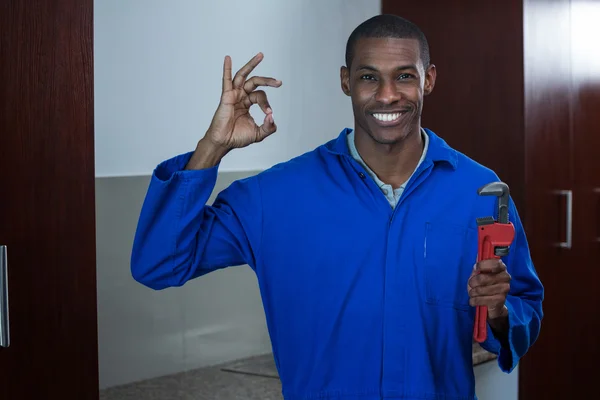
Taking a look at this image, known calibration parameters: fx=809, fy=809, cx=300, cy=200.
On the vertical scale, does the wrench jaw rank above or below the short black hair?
below

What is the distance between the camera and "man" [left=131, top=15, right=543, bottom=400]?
1.55 meters

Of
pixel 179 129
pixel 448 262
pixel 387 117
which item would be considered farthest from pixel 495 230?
pixel 179 129

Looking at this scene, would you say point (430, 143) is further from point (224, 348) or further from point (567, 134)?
point (567, 134)

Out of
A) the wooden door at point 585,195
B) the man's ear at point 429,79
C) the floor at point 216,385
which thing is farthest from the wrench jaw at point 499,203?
the wooden door at point 585,195

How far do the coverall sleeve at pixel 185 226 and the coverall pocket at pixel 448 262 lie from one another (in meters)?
0.34

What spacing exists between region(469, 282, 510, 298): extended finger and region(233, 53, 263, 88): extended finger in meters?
0.55

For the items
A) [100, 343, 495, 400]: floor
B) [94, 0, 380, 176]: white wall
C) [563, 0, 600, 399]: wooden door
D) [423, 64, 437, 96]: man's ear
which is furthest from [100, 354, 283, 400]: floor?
[563, 0, 600, 399]: wooden door

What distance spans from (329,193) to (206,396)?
1.04 metres

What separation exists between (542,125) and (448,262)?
5.32 ft

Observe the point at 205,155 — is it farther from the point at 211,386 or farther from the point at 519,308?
the point at 211,386

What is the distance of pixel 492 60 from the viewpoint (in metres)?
3.01

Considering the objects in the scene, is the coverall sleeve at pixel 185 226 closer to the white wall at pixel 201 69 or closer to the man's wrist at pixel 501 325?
the man's wrist at pixel 501 325

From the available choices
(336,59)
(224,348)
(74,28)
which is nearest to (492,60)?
(336,59)

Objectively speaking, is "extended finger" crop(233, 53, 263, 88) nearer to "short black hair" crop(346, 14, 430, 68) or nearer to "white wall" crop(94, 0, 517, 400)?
"short black hair" crop(346, 14, 430, 68)
